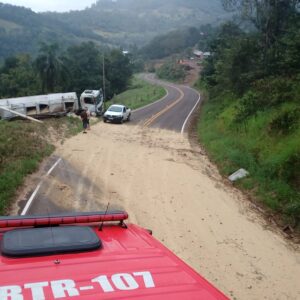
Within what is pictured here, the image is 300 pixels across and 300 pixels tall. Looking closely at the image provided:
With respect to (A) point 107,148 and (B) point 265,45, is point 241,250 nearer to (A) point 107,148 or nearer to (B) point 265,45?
(A) point 107,148

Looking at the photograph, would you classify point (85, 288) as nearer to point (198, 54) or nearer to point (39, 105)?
point (39, 105)

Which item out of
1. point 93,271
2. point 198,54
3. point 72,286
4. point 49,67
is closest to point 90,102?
point 49,67

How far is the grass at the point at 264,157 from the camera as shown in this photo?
47.3 feet

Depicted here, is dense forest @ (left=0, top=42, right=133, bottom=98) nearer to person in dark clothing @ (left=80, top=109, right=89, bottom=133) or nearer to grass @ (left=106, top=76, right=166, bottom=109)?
grass @ (left=106, top=76, right=166, bottom=109)

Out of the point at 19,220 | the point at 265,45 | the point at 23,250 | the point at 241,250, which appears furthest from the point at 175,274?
the point at 265,45

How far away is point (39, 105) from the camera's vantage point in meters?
34.7

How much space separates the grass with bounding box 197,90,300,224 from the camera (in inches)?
568

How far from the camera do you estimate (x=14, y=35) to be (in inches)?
6526

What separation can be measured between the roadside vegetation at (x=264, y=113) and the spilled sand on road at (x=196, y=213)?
3.86ft

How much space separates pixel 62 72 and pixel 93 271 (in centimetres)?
6898

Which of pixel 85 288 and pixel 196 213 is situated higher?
pixel 85 288

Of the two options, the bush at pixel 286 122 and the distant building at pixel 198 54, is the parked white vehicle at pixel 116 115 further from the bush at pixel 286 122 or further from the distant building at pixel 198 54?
the distant building at pixel 198 54

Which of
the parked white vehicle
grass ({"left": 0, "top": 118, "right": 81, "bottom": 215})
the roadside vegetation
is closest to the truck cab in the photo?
the parked white vehicle

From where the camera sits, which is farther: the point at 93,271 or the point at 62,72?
the point at 62,72
